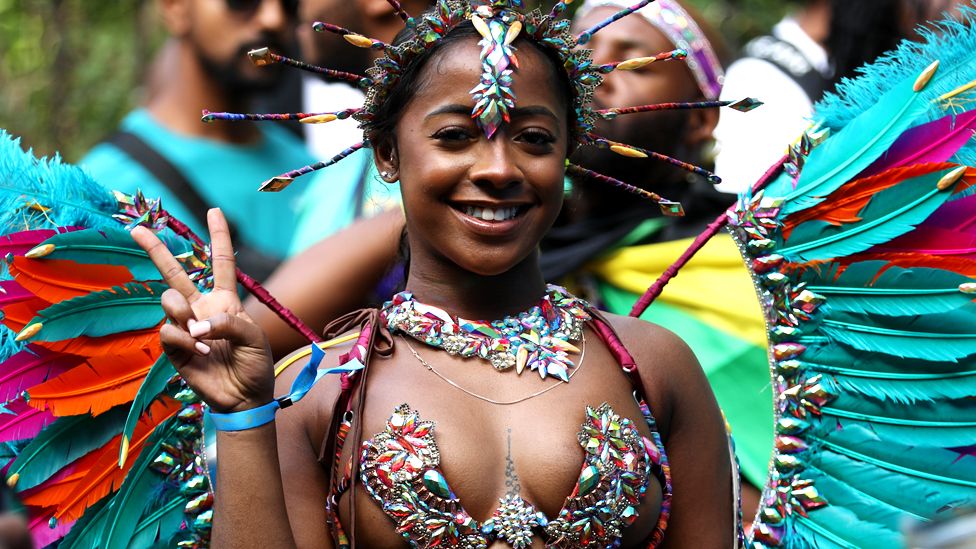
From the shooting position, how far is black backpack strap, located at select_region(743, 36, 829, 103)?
593 centimetres

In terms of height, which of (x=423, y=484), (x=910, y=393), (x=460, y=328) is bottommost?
(x=423, y=484)

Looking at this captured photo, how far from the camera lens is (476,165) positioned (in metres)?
2.74

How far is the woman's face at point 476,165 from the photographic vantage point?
2746mm

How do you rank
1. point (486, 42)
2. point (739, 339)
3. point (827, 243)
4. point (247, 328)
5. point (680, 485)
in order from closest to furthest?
1. point (247, 328)
2. point (486, 42)
3. point (680, 485)
4. point (827, 243)
5. point (739, 339)

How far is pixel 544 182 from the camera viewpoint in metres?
2.78

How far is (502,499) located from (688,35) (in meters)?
2.63

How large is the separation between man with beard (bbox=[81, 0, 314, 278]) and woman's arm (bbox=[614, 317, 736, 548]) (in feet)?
11.5

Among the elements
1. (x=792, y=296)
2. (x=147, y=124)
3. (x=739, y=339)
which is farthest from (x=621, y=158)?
(x=147, y=124)

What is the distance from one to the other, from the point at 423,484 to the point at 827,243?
1125mm

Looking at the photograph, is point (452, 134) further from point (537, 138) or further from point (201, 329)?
point (201, 329)

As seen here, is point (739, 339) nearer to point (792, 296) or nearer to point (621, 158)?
point (621, 158)

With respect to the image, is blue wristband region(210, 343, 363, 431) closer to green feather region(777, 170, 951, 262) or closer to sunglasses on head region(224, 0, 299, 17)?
green feather region(777, 170, 951, 262)

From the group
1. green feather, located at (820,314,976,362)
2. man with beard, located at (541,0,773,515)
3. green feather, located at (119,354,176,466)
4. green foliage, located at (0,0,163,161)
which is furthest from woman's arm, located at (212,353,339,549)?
green foliage, located at (0,0,163,161)

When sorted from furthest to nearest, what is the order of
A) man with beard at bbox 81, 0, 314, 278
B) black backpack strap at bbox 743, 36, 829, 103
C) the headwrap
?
1. man with beard at bbox 81, 0, 314, 278
2. black backpack strap at bbox 743, 36, 829, 103
3. the headwrap
